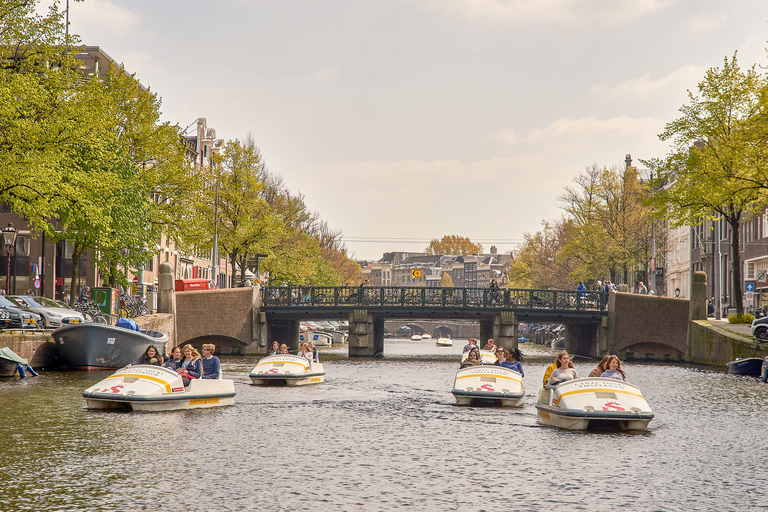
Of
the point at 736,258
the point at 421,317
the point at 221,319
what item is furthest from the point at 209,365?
Answer: the point at 421,317

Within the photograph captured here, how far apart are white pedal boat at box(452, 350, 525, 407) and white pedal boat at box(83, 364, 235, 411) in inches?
248

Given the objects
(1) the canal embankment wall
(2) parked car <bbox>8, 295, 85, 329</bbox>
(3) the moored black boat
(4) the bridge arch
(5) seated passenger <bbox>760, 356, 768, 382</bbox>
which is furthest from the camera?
(4) the bridge arch

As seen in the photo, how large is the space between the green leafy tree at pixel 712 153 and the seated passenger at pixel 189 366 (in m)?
25.5

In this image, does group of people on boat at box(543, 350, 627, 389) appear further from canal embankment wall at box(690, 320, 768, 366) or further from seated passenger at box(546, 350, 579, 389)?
canal embankment wall at box(690, 320, 768, 366)

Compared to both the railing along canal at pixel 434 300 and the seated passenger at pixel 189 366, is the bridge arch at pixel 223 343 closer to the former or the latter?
the railing along canal at pixel 434 300

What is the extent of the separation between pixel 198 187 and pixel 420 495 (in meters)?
36.5

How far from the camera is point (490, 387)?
2372cm

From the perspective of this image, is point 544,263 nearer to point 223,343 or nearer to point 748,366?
point 223,343

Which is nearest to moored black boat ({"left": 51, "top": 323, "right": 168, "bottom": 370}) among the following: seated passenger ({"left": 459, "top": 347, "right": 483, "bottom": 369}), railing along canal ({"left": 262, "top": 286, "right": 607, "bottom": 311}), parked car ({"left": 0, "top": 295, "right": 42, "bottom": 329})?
parked car ({"left": 0, "top": 295, "right": 42, "bottom": 329})

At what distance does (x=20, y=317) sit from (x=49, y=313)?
1569 millimetres

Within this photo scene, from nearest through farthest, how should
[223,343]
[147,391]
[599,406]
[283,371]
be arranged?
[599,406] → [147,391] → [283,371] → [223,343]

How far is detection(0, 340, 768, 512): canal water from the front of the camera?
1197 cm

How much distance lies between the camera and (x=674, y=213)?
4303 centimetres

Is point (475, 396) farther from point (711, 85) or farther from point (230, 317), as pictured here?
point (230, 317)
